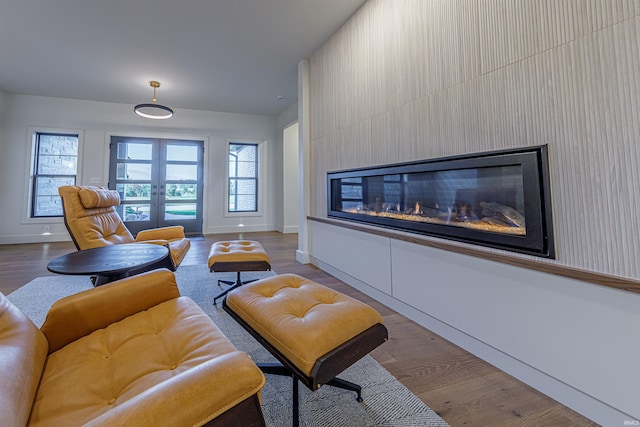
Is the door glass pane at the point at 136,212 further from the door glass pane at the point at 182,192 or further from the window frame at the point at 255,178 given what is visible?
the window frame at the point at 255,178

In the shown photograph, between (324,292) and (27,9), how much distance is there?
4.05 m

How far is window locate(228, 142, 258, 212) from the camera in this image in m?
6.45

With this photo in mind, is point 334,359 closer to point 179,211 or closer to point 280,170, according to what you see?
point 280,170

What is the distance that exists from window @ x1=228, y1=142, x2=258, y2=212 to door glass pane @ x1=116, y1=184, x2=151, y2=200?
1664mm

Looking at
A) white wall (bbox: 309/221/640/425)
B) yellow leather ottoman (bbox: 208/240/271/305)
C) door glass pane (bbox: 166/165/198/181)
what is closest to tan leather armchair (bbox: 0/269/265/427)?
yellow leather ottoman (bbox: 208/240/271/305)

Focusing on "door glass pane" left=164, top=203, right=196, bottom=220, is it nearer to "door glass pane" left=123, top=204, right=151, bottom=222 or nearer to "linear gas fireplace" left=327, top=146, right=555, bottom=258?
"door glass pane" left=123, top=204, right=151, bottom=222

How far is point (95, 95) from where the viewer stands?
5.07 metres

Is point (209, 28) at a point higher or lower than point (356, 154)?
higher

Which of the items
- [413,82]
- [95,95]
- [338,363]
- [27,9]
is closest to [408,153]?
[413,82]

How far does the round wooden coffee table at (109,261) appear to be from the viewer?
4.79 ft

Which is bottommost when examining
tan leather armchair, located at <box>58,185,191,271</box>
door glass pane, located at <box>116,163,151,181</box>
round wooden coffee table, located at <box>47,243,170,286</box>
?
round wooden coffee table, located at <box>47,243,170,286</box>

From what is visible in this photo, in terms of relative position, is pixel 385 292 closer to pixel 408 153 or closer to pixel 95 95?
pixel 408 153

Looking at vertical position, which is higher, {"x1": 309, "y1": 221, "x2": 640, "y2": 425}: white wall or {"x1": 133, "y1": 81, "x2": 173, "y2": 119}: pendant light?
{"x1": 133, "y1": 81, "x2": 173, "y2": 119}: pendant light

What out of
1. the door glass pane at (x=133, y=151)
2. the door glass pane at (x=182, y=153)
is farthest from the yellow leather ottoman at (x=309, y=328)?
the door glass pane at (x=133, y=151)
